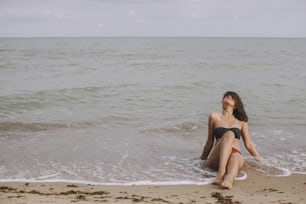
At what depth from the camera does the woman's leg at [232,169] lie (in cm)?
587

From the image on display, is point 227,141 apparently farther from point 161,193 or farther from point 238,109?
point 161,193

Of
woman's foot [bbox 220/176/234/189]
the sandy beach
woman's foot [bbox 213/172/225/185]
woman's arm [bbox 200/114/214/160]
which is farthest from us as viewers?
woman's arm [bbox 200/114/214/160]

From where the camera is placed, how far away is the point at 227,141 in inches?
252

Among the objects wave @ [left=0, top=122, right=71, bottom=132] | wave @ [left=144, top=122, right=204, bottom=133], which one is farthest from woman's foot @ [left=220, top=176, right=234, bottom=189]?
wave @ [left=0, top=122, right=71, bottom=132]

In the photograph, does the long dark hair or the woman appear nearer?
the woman

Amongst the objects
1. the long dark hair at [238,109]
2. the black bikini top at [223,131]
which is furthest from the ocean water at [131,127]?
the long dark hair at [238,109]

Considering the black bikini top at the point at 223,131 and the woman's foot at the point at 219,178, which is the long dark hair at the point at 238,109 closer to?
the black bikini top at the point at 223,131

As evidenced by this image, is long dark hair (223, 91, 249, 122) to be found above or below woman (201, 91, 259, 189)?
above

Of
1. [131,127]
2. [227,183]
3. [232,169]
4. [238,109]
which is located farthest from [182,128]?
[227,183]

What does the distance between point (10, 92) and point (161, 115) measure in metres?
6.95

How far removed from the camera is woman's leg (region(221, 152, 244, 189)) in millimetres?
5871

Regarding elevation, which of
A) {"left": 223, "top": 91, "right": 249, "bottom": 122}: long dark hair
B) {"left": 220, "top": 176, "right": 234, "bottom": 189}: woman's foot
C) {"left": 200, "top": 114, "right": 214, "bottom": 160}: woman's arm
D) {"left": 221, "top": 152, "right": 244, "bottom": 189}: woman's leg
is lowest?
{"left": 220, "top": 176, "right": 234, "bottom": 189}: woman's foot

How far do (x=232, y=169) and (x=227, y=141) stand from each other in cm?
45

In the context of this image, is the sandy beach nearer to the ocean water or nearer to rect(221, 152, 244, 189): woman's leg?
rect(221, 152, 244, 189): woman's leg
